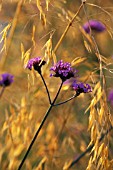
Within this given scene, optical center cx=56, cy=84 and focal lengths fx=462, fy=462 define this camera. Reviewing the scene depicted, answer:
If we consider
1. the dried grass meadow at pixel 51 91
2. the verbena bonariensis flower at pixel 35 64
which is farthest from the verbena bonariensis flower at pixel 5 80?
the verbena bonariensis flower at pixel 35 64

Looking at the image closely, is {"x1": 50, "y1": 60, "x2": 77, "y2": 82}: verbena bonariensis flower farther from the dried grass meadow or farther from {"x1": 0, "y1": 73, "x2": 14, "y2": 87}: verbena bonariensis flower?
{"x1": 0, "y1": 73, "x2": 14, "y2": 87}: verbena bonariensis flower

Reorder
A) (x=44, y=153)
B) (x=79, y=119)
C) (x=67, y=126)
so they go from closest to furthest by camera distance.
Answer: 1. (x=44, y=153)
2. (x=67, y=126)
3. (x=79, y=119)

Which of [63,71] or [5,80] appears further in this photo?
[5,80]

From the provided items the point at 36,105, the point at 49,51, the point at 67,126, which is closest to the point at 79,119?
the point at 67,126

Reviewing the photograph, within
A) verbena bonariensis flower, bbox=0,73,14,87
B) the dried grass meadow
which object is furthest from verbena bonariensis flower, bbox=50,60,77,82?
verbena bonariensis flower, bbox=0,73,14,87

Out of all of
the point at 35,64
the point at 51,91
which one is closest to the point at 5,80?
the point at 51,91

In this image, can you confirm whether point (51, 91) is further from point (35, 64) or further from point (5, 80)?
point (35, 64)

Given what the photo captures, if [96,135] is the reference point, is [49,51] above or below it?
above

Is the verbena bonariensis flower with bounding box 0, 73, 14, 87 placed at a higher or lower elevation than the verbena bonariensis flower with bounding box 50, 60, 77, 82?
higher

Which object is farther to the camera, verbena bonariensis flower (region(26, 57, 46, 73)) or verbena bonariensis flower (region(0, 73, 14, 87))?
verbena bonariensis flower (region(0, 73, 14, 87))

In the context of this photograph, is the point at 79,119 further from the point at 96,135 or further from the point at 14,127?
the point at 96,135

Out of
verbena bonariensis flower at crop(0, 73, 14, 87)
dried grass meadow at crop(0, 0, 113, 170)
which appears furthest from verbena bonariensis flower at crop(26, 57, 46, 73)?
verbena bonariensis flower at crop(0, 73, 14, 87)
